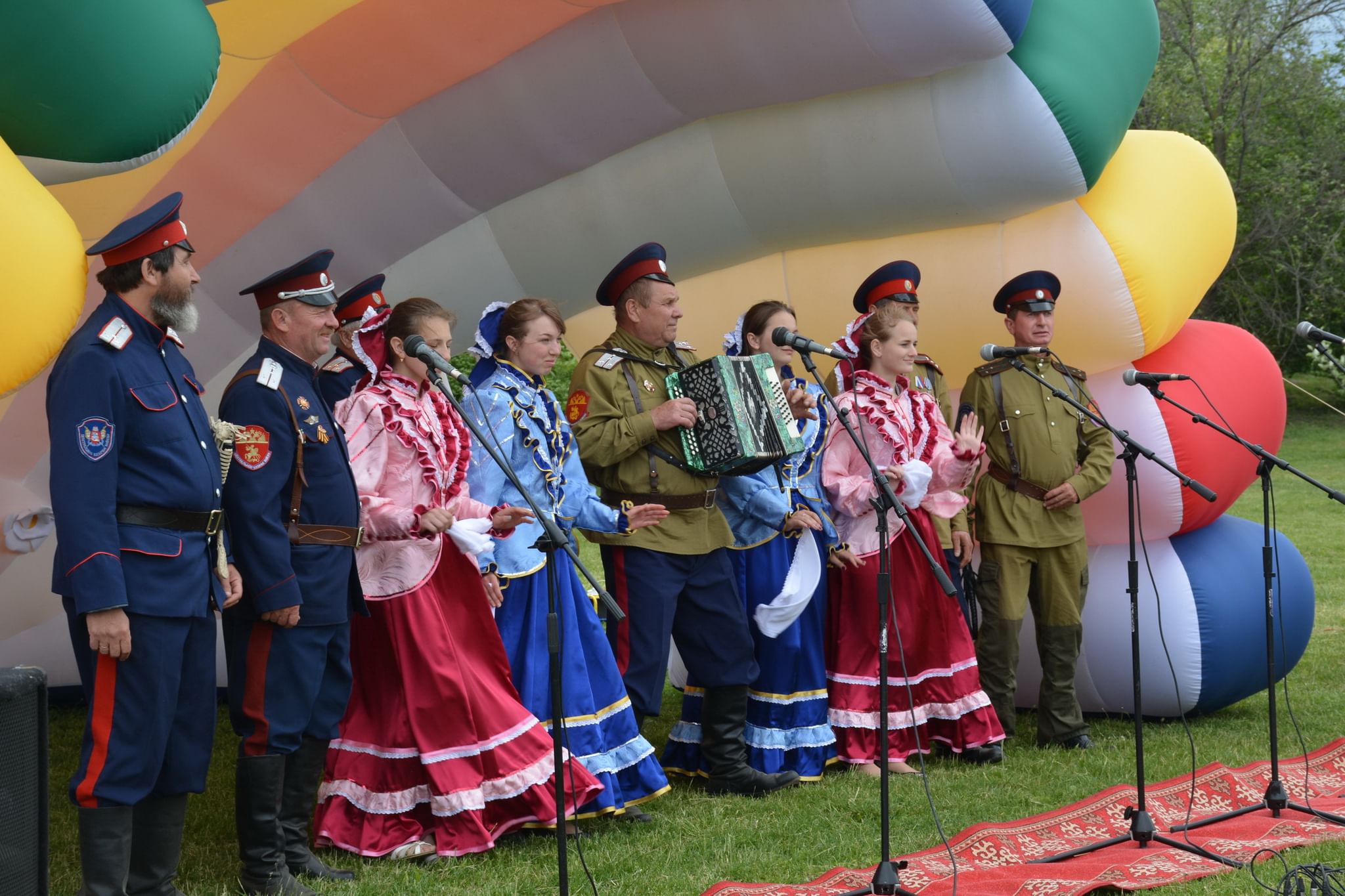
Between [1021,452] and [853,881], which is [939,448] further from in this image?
[853,881]

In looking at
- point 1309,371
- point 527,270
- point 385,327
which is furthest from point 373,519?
point 1309,371

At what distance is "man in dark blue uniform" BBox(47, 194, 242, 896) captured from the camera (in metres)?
3.27

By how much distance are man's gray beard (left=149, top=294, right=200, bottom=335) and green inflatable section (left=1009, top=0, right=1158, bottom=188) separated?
11.7 feet

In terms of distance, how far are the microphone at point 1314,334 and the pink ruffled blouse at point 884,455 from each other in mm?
1300

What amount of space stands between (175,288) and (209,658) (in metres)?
0.97

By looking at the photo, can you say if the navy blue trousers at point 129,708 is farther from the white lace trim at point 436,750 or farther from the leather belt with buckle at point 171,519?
the white lace trim at point 436,750

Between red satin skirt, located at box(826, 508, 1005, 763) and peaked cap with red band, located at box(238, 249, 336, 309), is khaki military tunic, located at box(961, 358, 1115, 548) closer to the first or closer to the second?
red satin skirt, located at box(826, 508, 1005, 763)

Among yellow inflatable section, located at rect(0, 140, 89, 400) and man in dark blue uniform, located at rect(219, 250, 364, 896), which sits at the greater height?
yellow inflatable section, located at rect(0, 140, 89, 400)

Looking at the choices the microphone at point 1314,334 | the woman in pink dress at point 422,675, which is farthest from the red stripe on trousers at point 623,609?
the microphone at point 1314,334

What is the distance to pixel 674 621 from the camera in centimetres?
520

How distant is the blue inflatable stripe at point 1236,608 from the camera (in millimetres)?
6246

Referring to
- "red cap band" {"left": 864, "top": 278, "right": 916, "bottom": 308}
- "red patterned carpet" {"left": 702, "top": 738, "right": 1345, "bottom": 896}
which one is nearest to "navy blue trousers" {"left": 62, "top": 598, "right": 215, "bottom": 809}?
"red patterned carpet" {"left": 702, "top": 738, "right": 1345, "bottom": 896}

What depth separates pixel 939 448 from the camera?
223 inches

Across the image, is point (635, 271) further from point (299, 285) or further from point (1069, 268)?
point (1069, 268)
